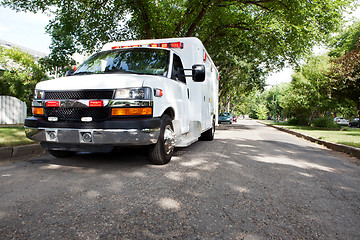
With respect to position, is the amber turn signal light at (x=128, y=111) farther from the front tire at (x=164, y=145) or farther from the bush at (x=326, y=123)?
the bush at (x=326, y=123)

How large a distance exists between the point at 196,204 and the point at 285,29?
13833mm

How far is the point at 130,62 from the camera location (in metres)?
5.00

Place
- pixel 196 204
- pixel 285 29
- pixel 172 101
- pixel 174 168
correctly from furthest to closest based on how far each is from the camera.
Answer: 1. pixel 285 29
2. pixel 172 101
3. pixel 174 168
4. pixel 196 204

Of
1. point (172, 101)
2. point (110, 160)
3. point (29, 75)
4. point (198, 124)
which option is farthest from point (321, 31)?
point (29, 75)

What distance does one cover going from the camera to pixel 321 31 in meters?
14.5

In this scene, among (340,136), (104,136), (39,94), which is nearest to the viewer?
(104,136)

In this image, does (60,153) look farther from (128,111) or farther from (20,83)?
(20,83)

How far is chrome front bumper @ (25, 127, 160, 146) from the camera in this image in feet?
12.3

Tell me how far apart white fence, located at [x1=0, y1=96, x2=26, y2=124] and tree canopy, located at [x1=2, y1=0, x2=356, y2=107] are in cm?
312

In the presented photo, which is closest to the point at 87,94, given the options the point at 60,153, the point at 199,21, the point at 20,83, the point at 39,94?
the point at 39,94

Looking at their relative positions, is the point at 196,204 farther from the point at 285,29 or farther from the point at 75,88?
the point at 285,29

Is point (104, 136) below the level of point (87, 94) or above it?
below

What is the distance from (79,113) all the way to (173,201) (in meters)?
2.10

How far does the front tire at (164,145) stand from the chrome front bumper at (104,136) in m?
0.37
